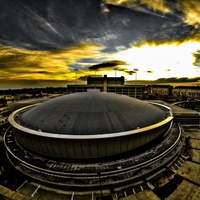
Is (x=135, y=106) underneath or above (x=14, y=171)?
above

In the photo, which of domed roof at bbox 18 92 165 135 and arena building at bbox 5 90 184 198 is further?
domed roof at bbox 18 92 165 135

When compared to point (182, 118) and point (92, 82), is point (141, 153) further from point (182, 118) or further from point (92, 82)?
point (92, 82)

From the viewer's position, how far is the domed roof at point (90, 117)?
21.3 m

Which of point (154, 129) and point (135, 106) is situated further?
point (135, 106)

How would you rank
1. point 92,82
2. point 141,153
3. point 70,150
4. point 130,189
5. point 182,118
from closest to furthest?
point 130,189 < point 70,150 < point 141,153 < point 182,118 < point 92,82

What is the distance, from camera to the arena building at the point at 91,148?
1878 cm

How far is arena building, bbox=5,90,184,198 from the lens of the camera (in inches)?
739

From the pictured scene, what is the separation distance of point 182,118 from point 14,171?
153 ft

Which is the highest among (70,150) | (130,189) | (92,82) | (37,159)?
(92,82)

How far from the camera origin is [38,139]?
2053 cm

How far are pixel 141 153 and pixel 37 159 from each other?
17.1 m

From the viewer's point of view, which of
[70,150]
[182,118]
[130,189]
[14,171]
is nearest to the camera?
[130,189]

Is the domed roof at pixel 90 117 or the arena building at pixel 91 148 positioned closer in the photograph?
the arena building at pixel 91 148

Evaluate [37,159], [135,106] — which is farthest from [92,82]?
[37,159]
